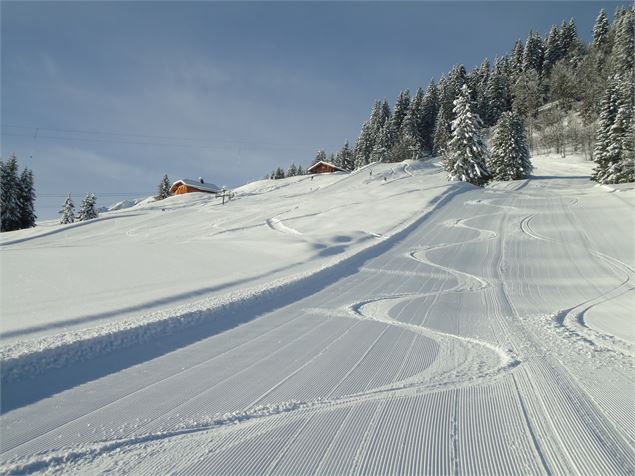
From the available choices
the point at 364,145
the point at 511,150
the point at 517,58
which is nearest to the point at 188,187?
the point at 364,145

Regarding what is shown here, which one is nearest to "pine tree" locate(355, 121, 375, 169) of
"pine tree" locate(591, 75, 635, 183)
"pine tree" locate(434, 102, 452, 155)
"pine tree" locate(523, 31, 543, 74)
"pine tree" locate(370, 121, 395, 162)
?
"pine tree" locate(370, 121, 395, 162)

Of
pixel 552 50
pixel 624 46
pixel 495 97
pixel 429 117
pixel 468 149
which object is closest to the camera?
pixel 468 149

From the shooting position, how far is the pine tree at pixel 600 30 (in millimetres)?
79562

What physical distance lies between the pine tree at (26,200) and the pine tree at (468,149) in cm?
5360

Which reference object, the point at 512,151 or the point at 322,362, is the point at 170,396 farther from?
the point at 512,151

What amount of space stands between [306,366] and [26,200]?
57920 millimetres

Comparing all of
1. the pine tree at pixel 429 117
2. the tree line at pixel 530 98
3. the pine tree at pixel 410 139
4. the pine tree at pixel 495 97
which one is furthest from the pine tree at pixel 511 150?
the pine tree at pixel 495 97

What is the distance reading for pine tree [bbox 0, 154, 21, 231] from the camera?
43628mm

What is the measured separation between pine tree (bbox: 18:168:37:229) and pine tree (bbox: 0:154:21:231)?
91 centimetres

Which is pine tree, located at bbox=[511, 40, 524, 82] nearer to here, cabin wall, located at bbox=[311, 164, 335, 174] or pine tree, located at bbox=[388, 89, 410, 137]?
pine tree, located at bbox=[388, 89, 410, 137]

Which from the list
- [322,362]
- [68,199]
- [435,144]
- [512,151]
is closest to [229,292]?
[322,362]

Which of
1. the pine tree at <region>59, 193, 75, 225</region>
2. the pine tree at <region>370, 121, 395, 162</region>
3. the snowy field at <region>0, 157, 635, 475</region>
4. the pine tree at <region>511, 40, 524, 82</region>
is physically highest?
the pine tree at <region>511, 40, 524, 82</region>

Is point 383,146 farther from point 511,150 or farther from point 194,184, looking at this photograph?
point 194,184

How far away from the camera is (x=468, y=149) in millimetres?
42031
